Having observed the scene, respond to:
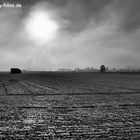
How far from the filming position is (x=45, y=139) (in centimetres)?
473

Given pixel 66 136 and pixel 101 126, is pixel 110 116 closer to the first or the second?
pixel 101 126

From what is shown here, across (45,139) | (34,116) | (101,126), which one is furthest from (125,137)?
(34,116)

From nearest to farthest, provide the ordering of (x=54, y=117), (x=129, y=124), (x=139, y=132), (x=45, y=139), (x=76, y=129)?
(x=45, y=139), (x=139, y=132), (x=76, y=129), (x=129, y=124), (x=54, y=117)

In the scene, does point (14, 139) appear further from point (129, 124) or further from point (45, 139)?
point (129, 124)

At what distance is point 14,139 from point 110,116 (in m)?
3.74

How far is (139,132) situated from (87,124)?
5.14 ft

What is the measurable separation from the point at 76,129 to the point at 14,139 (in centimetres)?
172

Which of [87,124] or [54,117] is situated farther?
[54,117]

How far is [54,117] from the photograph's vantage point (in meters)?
7.16

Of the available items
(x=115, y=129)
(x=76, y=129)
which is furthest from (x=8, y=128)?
(x=115, y=129)

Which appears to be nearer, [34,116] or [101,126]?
[101,126]

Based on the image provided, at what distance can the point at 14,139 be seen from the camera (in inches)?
187

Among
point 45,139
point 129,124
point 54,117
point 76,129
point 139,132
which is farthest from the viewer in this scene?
point 54,117

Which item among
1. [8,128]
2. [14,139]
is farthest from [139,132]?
[8,128]
